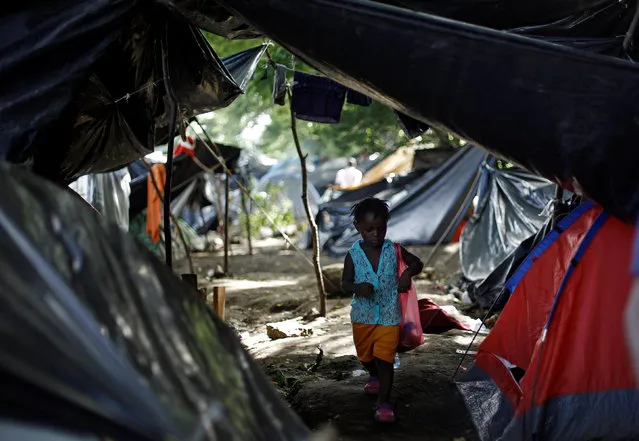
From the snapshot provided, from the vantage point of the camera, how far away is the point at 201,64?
4.89 meters

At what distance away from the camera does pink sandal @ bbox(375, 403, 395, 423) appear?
3578mm

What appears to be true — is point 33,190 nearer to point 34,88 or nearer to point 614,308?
point 34,88

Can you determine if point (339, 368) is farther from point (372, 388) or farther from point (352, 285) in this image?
point (352, 285)

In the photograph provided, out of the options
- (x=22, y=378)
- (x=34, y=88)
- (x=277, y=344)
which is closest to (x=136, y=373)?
(x=22, y=378)

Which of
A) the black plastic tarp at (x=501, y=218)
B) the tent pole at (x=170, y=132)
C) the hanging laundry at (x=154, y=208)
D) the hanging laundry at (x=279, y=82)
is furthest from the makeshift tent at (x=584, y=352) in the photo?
the hanging laundry at (x=154, y=208)

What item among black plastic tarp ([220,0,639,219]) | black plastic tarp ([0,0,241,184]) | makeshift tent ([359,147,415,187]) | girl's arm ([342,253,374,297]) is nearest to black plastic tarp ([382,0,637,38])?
black plastic tarp ([220,0,639,219])

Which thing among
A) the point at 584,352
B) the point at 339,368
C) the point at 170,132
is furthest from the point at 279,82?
the point at 584,352

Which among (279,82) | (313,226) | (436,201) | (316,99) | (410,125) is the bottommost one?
(436,201)

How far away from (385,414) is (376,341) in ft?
1.36

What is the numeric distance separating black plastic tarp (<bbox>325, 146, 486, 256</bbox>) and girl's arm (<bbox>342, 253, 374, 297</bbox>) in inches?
265

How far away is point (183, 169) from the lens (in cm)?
1275

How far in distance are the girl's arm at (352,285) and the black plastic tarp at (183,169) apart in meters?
7.30

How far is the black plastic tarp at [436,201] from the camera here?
422 inches

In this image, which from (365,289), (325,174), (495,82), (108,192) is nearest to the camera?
(495,82)
